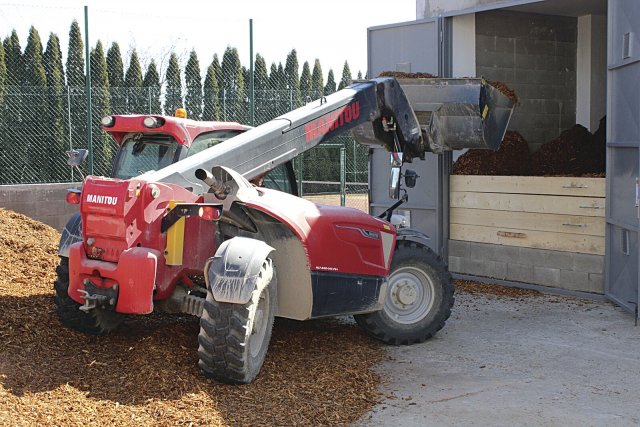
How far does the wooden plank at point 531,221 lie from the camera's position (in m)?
8.99

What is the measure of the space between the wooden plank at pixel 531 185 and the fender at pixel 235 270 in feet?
15.3

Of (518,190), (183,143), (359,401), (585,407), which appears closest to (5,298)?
(183,143)

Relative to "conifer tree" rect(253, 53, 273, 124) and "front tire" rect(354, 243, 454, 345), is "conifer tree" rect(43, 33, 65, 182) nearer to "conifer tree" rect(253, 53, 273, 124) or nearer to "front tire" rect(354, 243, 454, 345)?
"conifer tree" rect(253, 53, 273, 124)

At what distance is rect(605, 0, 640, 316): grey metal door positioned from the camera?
7.89m

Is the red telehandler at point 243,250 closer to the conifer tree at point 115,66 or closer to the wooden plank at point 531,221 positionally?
the wooden plank at point 531,221

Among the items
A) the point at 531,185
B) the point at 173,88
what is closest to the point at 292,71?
the point at 173,88

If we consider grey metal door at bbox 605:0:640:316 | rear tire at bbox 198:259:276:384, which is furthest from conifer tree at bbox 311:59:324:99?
rear tire at bbox 198:259:276:384

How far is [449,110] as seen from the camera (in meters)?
8.60

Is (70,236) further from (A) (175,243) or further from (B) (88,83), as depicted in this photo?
(B) (88,83)

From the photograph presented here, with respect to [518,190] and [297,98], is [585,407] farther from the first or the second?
[297,98]

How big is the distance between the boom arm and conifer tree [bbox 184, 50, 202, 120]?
738 cm

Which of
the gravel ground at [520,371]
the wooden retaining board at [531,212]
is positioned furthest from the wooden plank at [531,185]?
the gravel ground at [520,371]

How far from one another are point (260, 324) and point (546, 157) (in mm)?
Answer: 6399

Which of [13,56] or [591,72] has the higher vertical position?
[13,56]
